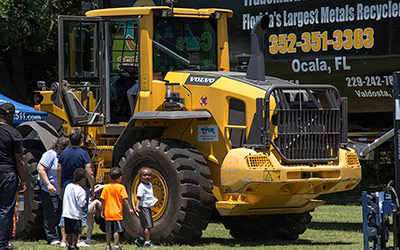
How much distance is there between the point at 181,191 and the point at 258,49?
2303 millimetres

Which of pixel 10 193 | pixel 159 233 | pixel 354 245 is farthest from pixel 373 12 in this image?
pixel 10 193

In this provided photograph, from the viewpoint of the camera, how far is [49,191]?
1308 cm

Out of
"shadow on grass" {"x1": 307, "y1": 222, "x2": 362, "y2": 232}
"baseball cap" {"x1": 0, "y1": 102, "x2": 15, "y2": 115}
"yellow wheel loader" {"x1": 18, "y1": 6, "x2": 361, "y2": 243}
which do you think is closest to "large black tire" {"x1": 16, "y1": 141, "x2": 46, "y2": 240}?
"yellow wheel loader" {"x1": 18, "y1": 6, "x2": 361, "y2": 243}

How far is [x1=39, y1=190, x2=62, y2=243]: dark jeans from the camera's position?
44.3ft

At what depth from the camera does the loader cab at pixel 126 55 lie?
13617 mm

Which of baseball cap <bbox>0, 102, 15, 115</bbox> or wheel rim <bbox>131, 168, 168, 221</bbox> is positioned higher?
baseball cap <bbox>0, 102, 15, 115</bbox>

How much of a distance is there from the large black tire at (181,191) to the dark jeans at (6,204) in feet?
7.60

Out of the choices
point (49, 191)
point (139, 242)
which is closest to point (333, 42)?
point (139, 242)

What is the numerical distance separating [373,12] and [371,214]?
7017 millimetres

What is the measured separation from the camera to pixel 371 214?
10156mm

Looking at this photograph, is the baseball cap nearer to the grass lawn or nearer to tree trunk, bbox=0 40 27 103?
the grass lawn

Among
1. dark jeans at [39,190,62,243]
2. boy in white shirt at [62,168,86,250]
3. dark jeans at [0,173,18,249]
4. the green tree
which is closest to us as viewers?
dark jeans at [0,173,18,249]

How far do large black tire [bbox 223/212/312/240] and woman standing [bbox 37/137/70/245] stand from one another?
8.55 feet

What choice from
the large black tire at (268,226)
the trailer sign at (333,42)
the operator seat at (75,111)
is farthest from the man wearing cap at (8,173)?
the trailer sign at (333,42)
